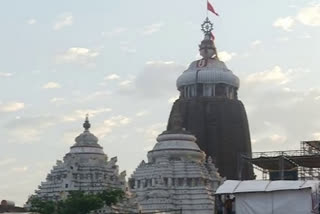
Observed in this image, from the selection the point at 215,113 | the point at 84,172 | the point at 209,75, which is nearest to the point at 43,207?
the point at 84,172

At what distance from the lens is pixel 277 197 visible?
32.1m

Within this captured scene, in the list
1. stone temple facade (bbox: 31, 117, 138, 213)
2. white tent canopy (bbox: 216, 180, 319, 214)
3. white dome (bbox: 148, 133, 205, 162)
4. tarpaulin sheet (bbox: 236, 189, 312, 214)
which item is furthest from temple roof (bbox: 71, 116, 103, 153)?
tarpaulin sheet (bbox: 236, 189, 312, 214)

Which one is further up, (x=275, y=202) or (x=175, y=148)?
(x=175, y=148)

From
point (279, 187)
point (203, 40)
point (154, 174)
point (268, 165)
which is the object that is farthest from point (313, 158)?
point (203, 40)

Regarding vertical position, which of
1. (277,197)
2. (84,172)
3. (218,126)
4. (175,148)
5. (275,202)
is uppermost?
(218,126)

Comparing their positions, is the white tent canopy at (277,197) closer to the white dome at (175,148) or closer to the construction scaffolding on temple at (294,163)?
the construction scaffolding on temple at (294,163)

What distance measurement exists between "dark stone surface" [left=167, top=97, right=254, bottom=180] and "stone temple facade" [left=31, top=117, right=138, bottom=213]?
18.2 m

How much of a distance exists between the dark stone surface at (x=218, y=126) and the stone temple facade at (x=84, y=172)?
18.2 meters

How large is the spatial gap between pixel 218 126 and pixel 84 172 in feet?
91.8

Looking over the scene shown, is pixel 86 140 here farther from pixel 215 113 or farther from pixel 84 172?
pixel 215 113

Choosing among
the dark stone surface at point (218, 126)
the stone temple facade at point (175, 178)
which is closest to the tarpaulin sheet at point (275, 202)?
the stone temple facade at point (175, 178)

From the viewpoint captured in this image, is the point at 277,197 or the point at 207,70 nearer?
the point at 277,197

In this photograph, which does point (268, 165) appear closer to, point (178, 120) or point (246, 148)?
point (178, 120)

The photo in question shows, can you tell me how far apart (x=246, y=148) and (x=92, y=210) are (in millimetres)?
59847
